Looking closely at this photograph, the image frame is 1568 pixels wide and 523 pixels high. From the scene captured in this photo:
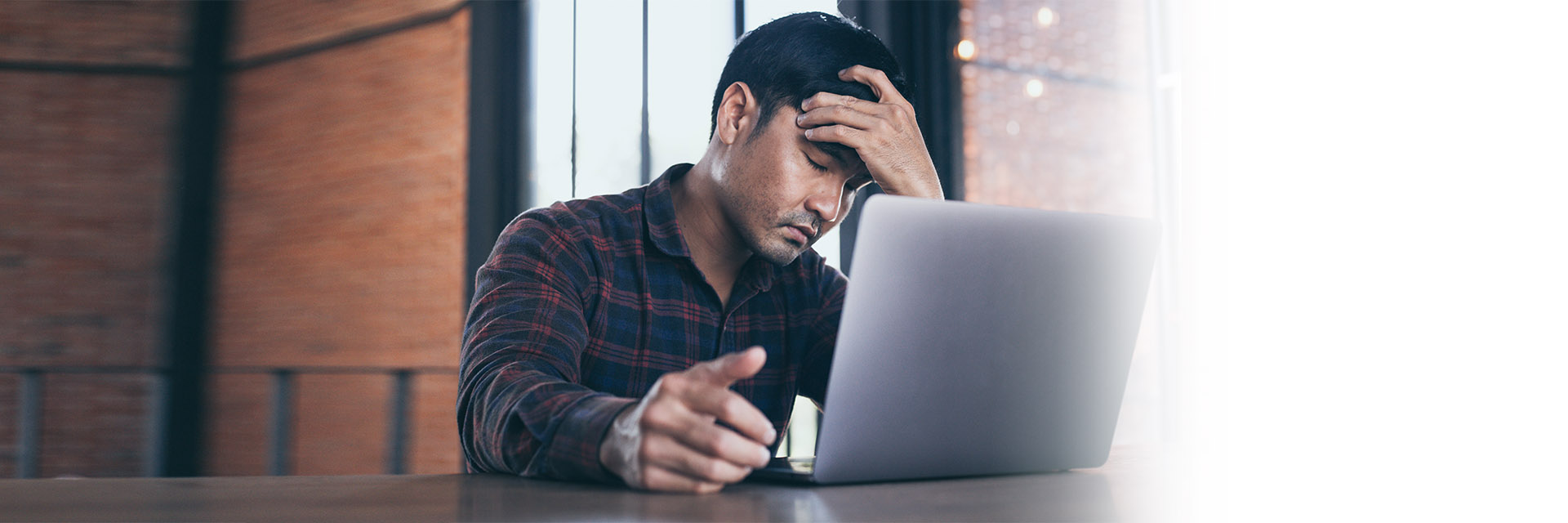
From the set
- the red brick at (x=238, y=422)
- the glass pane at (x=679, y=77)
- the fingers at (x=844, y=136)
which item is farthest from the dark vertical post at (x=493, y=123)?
the fingers at (x=844, y=136)

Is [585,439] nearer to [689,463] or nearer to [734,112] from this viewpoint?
[689,463]

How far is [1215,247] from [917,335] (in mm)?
2819

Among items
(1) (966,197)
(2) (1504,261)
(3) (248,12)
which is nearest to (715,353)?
(1) (966,197)

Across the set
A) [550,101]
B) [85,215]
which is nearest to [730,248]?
[550,101]

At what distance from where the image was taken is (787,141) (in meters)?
1.41

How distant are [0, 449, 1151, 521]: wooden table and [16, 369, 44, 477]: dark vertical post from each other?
17.2ft

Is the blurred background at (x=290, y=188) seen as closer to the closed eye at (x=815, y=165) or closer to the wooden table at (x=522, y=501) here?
the closed eye at (x=815, y=165)

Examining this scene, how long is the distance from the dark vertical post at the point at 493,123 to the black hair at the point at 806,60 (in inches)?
139

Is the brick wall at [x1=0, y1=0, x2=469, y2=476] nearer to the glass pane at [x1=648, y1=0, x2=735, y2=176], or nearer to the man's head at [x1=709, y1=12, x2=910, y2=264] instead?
the glass pane at [x1=648, y1=0, x2=735, y2=176]

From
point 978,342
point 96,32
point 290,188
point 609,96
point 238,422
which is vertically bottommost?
point 238,422

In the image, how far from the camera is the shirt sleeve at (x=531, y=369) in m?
0.85

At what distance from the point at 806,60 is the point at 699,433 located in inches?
31.9

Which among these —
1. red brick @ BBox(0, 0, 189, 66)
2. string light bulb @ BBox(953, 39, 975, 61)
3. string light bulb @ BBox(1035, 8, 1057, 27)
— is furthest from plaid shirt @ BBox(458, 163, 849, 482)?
red brick @ BBox(0, 0, 189, 66)

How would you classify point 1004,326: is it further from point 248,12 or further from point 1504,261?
point 248,12
